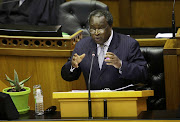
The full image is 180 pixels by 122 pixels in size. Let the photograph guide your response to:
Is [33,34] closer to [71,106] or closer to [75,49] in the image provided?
[75,49]

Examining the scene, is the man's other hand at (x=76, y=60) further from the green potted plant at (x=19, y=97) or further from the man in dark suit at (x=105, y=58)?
the green potted plant at (x=19, y=97)

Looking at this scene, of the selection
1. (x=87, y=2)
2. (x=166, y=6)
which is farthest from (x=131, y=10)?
(x=87, y=2)

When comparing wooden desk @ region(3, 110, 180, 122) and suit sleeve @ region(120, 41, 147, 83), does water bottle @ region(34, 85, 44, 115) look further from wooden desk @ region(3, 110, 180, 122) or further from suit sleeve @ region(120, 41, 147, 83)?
suit sleeve @ region(120, 41, 147, 83)

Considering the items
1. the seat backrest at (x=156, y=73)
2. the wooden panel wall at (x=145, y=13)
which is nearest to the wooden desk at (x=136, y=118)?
the seat backrest at (x=156, y=73)

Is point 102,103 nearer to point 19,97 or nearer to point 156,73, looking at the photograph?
point 19,97

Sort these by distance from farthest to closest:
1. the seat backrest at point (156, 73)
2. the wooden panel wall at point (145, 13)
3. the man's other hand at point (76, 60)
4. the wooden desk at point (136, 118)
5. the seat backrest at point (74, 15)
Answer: the wooden panel wall at point (145, 13), the seat backrest at point (74, 15), the seat backrest at point (156, 73), the man's other hand at point (76, 60), the wooden desk at point (136, 118)

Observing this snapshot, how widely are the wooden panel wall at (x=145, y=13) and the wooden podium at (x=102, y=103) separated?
7.04 ft

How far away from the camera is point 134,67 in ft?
7.55

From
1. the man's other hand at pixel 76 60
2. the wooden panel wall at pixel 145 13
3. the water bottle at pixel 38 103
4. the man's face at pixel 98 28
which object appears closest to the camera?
the water bottle at pixel 38 103

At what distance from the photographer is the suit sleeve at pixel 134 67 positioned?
2283 mm

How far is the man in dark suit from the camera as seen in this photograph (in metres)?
2.32

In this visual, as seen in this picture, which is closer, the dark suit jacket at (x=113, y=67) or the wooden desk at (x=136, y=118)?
the wooden desk at (x=136, y=118)

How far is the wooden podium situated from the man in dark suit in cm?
34

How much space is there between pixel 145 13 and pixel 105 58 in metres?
1.73
